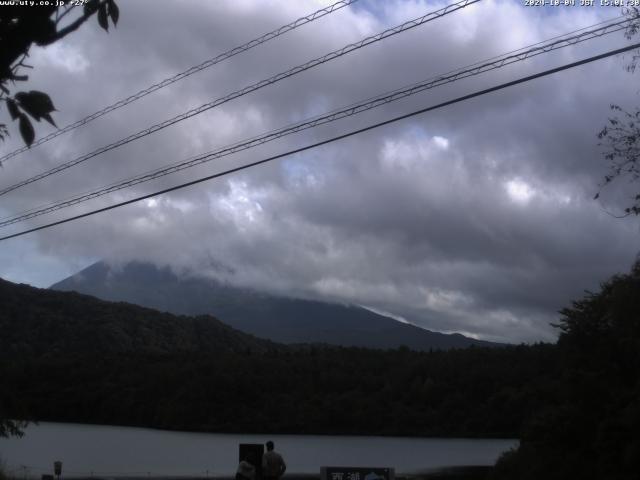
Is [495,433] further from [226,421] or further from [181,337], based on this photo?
[181,337]

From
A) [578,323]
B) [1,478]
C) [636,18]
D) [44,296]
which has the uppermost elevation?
[44,296]

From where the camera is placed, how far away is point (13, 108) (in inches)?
162

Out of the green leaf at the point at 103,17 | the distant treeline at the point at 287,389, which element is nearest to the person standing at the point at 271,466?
the green leaf at the point at 103,17

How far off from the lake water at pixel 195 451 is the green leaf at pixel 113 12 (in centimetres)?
4737

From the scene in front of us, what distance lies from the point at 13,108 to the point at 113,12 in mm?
786

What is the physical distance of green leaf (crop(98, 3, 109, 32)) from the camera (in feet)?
14.4

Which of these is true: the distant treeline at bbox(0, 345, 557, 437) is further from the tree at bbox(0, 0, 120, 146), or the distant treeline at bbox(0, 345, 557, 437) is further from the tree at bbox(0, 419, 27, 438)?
the tree at bbox(0, 0, 120, 146)

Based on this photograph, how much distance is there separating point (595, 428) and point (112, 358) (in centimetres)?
9228

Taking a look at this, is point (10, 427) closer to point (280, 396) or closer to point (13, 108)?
point (13, 108)

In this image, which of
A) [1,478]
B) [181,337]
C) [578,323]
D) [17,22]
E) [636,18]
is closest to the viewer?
[17,22]

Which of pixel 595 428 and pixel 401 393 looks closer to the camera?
pixel 595 428

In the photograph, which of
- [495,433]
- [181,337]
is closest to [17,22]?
[495,433]

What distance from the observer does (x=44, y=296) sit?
107 m

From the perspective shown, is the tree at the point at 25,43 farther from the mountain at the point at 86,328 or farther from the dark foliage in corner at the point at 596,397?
the mountain at the point at 86,328
